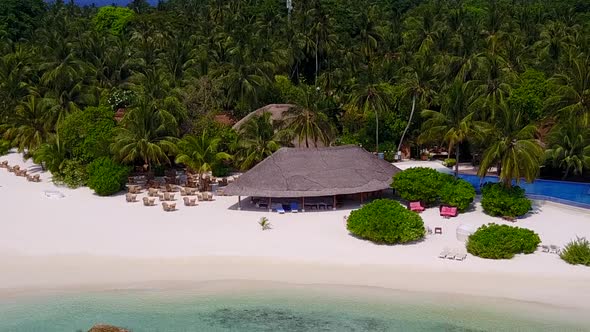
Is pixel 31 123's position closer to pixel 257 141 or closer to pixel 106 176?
pixel 106 176

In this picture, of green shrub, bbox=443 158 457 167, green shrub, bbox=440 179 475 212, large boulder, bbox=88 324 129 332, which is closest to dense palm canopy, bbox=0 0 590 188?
green shrub, bbox=440 179 475 212

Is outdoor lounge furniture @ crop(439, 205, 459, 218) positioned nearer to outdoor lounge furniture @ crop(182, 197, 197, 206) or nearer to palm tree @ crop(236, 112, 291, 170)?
palm tree @ crop(236, 112, 291, 170)

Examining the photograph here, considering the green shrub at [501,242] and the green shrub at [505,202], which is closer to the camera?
the green shrub at [501,242]

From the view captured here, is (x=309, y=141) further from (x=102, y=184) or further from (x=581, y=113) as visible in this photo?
(x=581, y=113)

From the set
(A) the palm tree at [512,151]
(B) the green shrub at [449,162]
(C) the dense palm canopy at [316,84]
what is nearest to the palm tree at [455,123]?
(C) the dense palm canopy at [316,84]

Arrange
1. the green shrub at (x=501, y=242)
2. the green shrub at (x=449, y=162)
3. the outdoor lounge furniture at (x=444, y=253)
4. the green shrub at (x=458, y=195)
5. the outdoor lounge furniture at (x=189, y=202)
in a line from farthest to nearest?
the green shrub at (x=449, y=162)
the outdoor lounge furniture at (x=189, y=202)
the green shrub at (x=458, y=195)
the outdoor lounge furniture at (x=444, y=253)
the green shrub at (x=501, y=242)

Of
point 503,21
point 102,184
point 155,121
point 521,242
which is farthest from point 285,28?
point 521,242

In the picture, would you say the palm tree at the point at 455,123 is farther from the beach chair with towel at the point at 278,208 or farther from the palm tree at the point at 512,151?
the beach chair with towel at the point at 278,208
